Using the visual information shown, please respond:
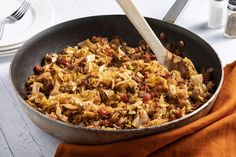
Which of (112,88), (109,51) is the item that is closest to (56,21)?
(109,51)

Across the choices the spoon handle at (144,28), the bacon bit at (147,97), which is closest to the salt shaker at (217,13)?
the spoon handle at (144,28)

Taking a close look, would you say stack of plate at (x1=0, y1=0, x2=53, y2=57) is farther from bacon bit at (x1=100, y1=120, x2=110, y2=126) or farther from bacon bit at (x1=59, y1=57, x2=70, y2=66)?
bacon bit at (x1=100, y1=120, x2=110, y2=126)

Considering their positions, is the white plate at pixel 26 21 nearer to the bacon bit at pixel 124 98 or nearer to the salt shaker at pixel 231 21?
the bacon bit at pixel 124 98

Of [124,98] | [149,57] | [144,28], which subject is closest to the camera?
[124,98]

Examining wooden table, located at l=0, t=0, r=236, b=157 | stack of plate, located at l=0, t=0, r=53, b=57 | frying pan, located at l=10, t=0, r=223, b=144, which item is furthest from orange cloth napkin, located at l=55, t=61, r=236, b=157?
stack of plate, located at l=0, t=0, r=53, b=57

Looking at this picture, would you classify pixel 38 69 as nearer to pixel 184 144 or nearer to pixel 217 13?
pixel 184 144

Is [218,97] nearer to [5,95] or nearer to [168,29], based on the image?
[168,29]
